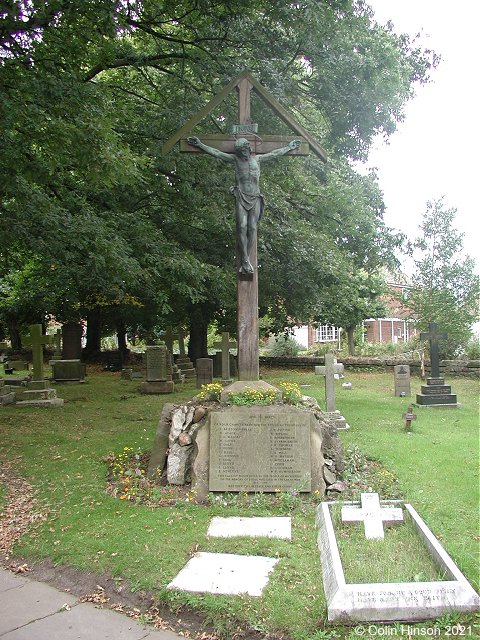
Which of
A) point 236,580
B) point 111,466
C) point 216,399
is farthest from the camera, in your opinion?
point 111,466

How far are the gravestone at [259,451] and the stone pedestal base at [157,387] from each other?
32.6ft

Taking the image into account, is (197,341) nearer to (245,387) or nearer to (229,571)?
(245,387)

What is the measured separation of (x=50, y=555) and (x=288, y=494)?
2.52 meters

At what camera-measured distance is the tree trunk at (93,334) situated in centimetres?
2761

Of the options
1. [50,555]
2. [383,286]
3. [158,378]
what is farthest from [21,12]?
[383,286]

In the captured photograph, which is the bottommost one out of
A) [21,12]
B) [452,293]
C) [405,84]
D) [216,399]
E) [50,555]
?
[50,555]

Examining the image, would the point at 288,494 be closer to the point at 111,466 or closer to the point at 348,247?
the point at 111,466

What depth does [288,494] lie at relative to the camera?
230 inches

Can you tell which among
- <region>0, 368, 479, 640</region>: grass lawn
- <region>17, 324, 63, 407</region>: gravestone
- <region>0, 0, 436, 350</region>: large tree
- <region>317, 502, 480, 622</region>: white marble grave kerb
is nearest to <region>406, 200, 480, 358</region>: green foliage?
<region>0, 0, 436, 350</region>: large tree

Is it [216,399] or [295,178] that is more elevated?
[295,178]

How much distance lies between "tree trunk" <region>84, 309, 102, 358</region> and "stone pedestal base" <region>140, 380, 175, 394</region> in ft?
39.1

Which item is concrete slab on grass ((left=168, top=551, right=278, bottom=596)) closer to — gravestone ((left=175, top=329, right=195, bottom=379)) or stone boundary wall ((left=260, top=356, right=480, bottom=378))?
gravestone ((left=175, top=329, right=195, bottom=379))

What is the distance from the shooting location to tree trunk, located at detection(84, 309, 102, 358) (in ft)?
90.6

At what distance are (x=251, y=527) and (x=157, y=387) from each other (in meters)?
11.2
